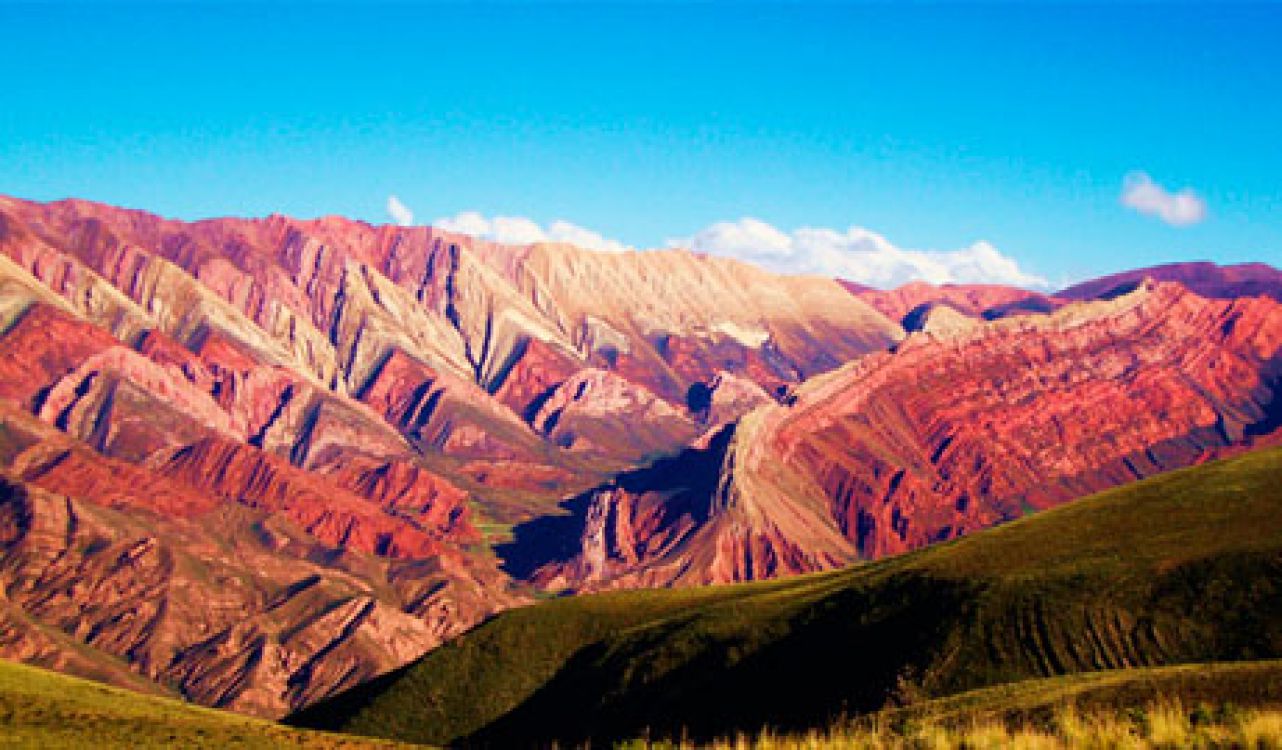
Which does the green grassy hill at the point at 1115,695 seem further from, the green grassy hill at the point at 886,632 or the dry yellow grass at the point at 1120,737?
the green grassy hill at the point at 886,632

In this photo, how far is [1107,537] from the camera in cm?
7456

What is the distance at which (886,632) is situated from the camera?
70188mm

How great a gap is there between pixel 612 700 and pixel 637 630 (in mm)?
12521

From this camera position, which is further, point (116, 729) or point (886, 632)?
point (886, 632)

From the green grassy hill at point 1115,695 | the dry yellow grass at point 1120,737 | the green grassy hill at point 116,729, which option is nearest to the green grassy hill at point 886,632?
the green grassy hill at point 1115,695

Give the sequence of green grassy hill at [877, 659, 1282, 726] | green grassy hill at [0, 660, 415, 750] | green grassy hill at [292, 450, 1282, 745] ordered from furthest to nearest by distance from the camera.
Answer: green grassy hill at [292, 450, 1282, 745] → green grassy hill at [0, 660, 415, 750] → green grassy hill at [877, 659, 1282, 726]

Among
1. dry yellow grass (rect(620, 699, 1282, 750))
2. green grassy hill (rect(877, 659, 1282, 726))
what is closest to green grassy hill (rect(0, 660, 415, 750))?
dry yellow grass (rect(620, 699, 1282, 750))

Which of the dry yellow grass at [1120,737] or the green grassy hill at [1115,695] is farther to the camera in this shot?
the green grassy hill at [1115,695]

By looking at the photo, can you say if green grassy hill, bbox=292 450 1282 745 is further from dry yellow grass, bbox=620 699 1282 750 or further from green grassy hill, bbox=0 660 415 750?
dry yellow grass, bbox=620 699 1282 750

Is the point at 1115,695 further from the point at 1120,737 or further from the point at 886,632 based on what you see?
the point at 886,632

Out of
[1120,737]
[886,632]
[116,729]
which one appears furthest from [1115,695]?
[116,729]

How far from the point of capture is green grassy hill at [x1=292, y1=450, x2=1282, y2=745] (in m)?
60.2

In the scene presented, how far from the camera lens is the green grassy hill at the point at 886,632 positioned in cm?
6016

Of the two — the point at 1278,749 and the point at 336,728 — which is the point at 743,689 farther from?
the point at 1278,749
